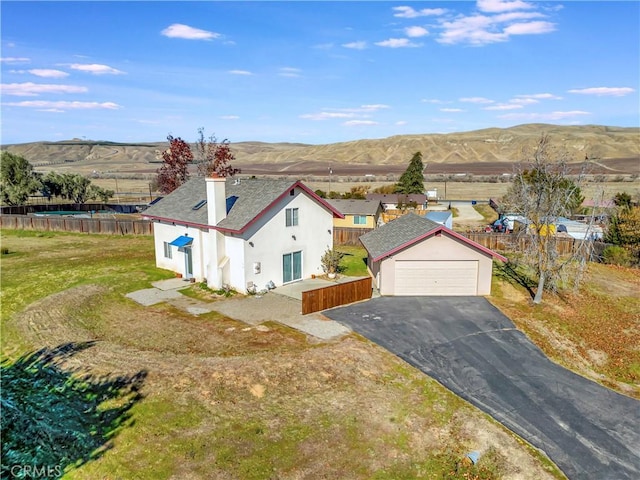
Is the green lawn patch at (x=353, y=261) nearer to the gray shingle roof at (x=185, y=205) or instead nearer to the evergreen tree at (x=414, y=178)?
the gray shingle roof at (x=185, y=205)

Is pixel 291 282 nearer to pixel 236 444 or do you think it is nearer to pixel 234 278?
pixel 234 278

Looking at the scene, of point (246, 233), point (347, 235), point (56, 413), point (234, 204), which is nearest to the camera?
point (56, 413)

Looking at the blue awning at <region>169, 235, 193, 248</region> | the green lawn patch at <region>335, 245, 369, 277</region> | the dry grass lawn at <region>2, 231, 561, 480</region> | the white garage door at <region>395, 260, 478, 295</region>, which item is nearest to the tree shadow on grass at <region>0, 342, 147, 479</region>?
the dry grass lawn at <region>2, 231, 561, 480</region>

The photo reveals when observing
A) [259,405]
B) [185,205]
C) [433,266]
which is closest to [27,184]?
[185,205]

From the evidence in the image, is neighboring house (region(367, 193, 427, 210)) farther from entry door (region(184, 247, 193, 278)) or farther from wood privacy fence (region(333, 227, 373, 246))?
entry door (region(184, 247, 193, 278))

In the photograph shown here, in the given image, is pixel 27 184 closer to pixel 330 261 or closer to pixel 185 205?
pixel 185 205

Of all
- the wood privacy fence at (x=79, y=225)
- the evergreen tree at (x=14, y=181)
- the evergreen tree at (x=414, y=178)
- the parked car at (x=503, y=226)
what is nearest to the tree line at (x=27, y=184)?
the evergreen tree at (x=14, y=181)

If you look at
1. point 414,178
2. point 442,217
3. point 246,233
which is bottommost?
point 442,217

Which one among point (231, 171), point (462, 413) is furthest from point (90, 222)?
point (462, 413)
